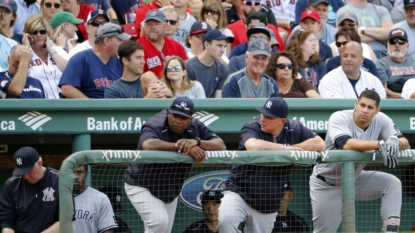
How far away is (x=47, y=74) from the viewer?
9078 mm

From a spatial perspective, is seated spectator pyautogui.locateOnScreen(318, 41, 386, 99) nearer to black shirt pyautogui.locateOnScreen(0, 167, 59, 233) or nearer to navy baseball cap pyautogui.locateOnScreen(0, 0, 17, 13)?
black shirt pyautogui.locateOnScreen(0, 167, 59, 233)

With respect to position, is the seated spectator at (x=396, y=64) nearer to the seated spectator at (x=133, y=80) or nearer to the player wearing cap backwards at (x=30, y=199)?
the seated spectator at (x=133, y=80)

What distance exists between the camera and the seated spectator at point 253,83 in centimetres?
888

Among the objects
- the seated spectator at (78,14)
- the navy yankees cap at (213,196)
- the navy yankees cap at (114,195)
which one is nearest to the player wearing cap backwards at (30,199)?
the navy yankees cap at (114,195)

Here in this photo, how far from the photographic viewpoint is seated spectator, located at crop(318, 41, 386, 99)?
920 centimetres

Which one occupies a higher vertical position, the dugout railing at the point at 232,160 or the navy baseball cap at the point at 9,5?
the navy baseball cap at the point at 9,5

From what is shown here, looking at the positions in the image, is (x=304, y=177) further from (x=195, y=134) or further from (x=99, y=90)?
(x=99, y=90)

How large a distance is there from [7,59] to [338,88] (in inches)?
141

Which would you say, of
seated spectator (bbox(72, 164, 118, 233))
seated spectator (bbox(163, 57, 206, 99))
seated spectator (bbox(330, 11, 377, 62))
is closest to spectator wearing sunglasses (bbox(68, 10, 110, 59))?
seated spectator (bbox(163, 57, 206, 99))

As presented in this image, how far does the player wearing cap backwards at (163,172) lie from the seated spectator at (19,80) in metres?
1.78

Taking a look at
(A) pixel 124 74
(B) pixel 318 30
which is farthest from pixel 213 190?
(B) pixel 318 30

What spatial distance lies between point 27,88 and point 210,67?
2020 mm

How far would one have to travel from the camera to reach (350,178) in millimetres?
6969

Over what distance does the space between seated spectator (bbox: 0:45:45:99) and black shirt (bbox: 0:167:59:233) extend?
1259 mm
